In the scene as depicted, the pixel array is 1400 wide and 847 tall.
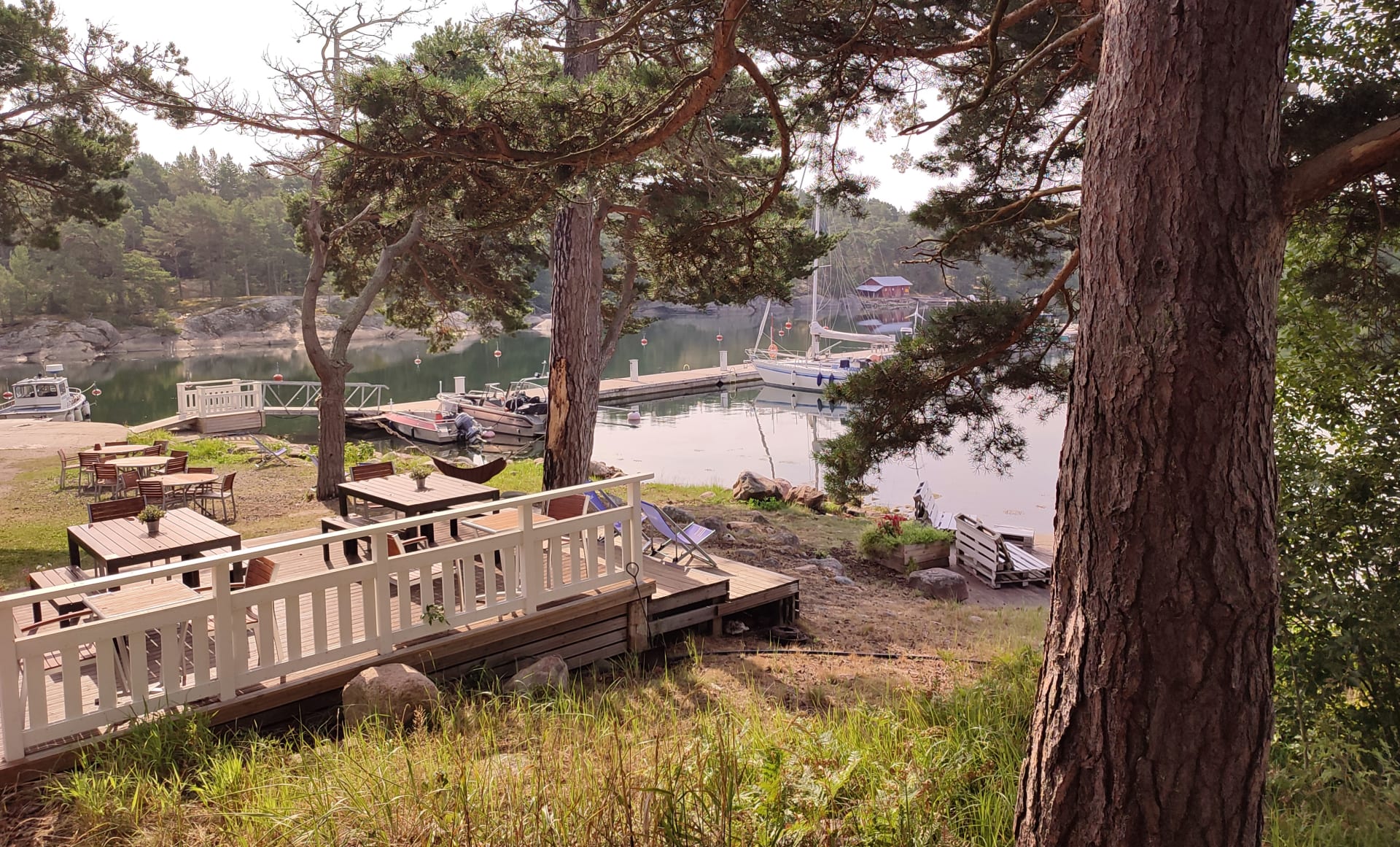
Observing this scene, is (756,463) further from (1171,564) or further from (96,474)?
(1171,564)

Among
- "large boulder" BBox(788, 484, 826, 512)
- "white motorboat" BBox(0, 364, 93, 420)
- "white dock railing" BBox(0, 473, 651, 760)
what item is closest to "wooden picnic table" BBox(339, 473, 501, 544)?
"white dock railing" BBox(0, 473, 651, 760)

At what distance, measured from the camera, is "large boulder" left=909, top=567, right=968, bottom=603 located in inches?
383

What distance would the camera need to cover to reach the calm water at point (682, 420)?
19469mm

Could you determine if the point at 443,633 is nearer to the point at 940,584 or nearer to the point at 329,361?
the point at 940,584

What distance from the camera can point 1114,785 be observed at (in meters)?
2.28

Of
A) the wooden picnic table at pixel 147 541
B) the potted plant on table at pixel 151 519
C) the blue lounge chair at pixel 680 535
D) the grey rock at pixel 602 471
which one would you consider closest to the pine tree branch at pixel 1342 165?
the blue lounge chair at pixel 680 535

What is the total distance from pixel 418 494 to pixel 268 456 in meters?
11.0

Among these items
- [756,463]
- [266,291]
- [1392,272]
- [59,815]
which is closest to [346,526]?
[59,815]

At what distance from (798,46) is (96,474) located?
10.4 m

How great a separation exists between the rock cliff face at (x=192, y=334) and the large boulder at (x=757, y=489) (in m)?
29.3

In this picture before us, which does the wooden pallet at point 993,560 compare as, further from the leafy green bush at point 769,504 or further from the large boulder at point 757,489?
the large boulder at point 757,489

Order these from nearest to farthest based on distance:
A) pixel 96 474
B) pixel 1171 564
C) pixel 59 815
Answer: pixel 1171 564
pixel 59 815
pixel 96 474

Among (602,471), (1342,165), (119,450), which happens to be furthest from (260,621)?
(602,471)

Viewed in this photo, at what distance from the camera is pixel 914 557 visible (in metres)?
A: 10.6
